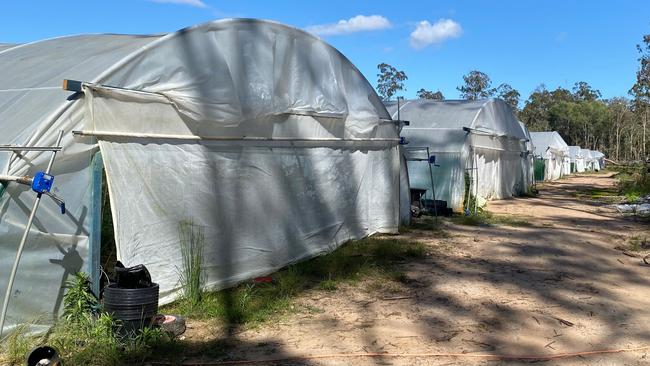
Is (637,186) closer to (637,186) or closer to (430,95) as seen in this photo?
(637,186)

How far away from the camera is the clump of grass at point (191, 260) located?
6.76 metres

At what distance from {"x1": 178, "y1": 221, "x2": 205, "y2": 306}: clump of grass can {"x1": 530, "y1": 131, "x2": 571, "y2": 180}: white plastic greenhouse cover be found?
128 ft

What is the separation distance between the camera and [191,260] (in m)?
6.89

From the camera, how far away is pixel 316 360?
5.20 m

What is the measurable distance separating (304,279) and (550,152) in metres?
40.1

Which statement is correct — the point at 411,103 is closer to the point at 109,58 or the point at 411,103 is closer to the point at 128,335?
the point at 109,58

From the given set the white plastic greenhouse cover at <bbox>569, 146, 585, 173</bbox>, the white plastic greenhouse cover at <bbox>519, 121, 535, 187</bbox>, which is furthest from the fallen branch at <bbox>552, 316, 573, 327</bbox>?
the white plastic greenhouse cover at <bbox>569, 146, 585, 173</bbox>

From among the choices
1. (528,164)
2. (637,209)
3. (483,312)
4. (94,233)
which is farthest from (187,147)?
(528,164)

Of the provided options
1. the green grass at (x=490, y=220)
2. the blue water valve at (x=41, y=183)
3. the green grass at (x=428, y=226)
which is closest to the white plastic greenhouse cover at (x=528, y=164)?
the green grass at (x=490, y=220)

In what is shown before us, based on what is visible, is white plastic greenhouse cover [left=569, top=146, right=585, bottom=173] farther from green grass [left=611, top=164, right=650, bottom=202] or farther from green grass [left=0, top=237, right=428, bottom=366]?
green grass [left=0, top=237, right=428, bottom=366]

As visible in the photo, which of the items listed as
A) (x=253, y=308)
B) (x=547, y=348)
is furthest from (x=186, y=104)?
(x=547, y=348)

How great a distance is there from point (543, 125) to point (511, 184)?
52535mm

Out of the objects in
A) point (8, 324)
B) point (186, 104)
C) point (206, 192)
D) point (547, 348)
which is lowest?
point (547, 348)

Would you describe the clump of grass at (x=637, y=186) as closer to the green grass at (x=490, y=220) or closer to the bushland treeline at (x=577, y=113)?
the green grass at (x=490, y=220)
